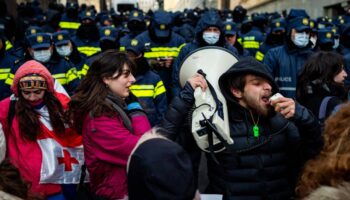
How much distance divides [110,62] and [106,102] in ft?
1.08

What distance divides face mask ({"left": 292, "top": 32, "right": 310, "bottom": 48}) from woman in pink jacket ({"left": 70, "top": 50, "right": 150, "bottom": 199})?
325 cm

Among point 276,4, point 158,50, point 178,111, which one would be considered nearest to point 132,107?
point 178,111

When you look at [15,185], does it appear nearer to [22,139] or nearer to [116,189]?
[116,189]

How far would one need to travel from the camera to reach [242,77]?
8.60 ft

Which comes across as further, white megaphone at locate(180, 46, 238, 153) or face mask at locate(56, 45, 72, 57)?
face mask at locate(56, 45, 72, 57)

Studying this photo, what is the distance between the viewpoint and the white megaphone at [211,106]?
7.79 ft

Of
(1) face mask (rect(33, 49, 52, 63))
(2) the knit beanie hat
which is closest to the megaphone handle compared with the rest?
(2) the knit beanie hat

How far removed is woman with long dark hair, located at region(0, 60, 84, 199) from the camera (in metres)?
3.13

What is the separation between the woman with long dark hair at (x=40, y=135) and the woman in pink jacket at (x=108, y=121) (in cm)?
29

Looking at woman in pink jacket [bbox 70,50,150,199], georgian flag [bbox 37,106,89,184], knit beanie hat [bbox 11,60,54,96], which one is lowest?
georgian flag [bbox 37,106,89,184]

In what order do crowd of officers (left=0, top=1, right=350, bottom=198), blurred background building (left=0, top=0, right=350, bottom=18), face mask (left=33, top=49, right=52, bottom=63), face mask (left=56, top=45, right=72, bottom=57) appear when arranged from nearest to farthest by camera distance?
crowd of officers (left=0, top=1, right=350, bottom=198) → face mask (left=33, top=49, right=52, bottom=63) → face mask (left=56, top=45, right=72, bottom=57) → blurred background building (left=0, top=0, right=350, bottom=18)

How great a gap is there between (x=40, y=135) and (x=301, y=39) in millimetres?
3867

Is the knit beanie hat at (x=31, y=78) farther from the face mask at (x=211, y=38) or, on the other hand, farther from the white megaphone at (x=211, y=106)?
the face mask at (x=211, y=38)

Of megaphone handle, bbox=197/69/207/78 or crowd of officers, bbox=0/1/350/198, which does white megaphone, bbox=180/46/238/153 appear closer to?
megaphone handle, bbox=197/69/207/78
